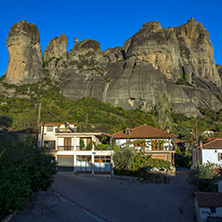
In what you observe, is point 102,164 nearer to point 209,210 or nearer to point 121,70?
point 209,210

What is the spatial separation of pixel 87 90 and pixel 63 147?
2576 inches

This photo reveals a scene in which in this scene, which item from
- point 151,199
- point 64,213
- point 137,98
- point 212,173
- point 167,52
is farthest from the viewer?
point 167,52

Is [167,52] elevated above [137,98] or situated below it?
above

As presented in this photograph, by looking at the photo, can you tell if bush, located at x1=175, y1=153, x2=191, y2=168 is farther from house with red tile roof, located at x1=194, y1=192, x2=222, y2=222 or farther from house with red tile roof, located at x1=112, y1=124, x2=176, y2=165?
house with red tile roof, located at x1=194, y1=192, x2=222, y2=222

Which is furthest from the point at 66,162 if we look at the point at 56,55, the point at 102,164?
the point at 56,55

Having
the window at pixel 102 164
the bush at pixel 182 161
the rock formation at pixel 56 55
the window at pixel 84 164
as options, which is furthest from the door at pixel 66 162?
the rock formation at pixel 56 55

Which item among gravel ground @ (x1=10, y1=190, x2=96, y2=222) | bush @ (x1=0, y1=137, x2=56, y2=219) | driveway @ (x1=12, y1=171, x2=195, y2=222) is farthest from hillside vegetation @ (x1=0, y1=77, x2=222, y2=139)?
bush @ (x1=0, y1=137, x2=56, y2=219)

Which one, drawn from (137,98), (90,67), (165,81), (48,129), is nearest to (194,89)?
(165,81)

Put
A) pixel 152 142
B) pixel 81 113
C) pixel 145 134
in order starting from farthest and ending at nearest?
1. pixel 81 113
2. pixel 145 134
3. pixel 152 142

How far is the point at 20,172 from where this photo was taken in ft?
51.4

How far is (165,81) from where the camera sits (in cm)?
10438

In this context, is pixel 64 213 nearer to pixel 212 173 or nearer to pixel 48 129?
pixel 212 173

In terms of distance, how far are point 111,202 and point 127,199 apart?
6.18 feet

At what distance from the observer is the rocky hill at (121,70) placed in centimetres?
9869
